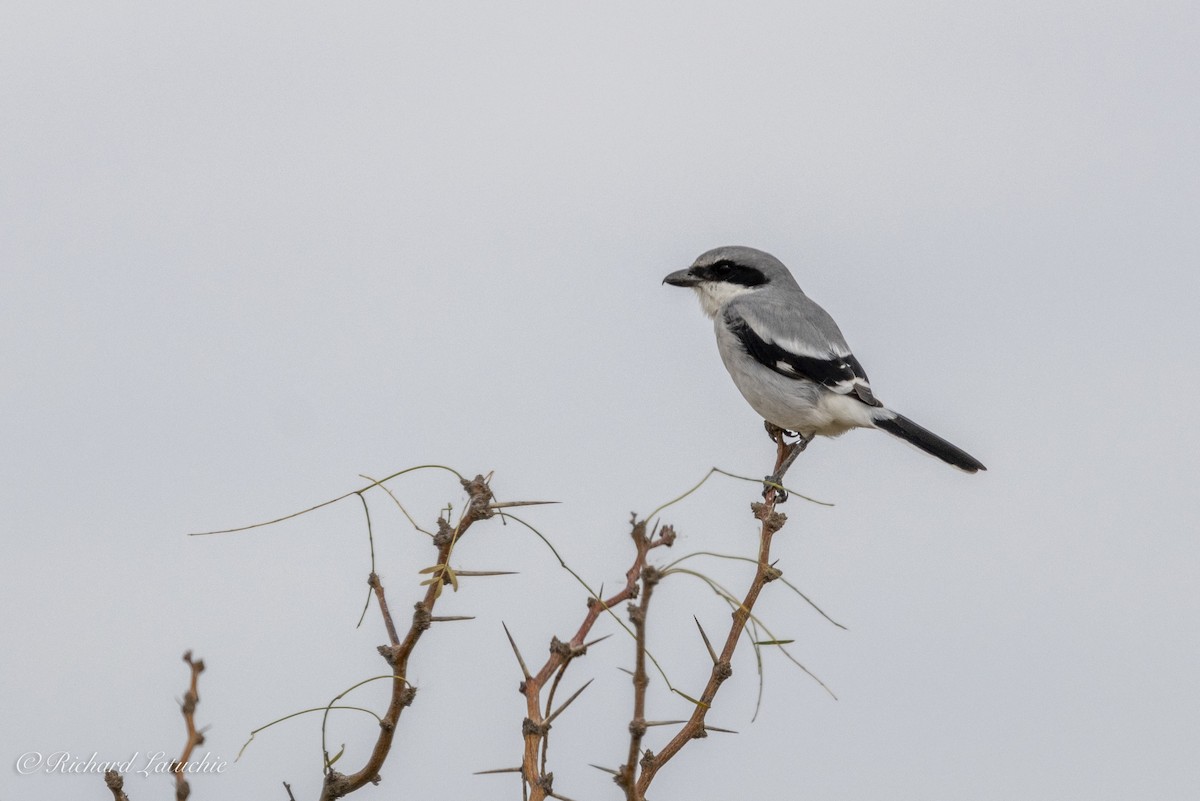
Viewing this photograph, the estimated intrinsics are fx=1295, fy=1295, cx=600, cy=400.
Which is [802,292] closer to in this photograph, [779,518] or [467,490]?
[779,518]

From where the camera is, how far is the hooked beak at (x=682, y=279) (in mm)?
6578

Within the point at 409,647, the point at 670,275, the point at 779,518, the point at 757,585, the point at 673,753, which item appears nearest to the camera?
the point at 409,647

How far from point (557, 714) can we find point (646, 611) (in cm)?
47

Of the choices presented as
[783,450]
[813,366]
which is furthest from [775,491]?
[813,366]

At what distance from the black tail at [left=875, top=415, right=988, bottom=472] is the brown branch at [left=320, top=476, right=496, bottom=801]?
13.2 ft

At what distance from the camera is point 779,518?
10.4ft

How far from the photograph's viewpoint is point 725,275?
6496 mm

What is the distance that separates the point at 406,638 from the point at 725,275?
4637 mm

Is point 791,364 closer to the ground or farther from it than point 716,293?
closer to the ground

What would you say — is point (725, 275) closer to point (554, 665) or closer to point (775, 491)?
point (775, 491)

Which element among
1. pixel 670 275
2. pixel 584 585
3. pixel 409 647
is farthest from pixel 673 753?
pixel 670 275

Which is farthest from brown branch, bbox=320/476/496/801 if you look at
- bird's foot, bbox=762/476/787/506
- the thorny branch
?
bird's foot, bbox=762/476/787/506

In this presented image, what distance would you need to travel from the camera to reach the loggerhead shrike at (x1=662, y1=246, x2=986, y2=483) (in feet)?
19.1

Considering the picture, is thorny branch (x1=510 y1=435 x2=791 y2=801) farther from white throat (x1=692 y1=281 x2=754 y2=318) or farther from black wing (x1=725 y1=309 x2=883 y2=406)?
white throat (x1=692 y1=281 x2=754 y2=318)
